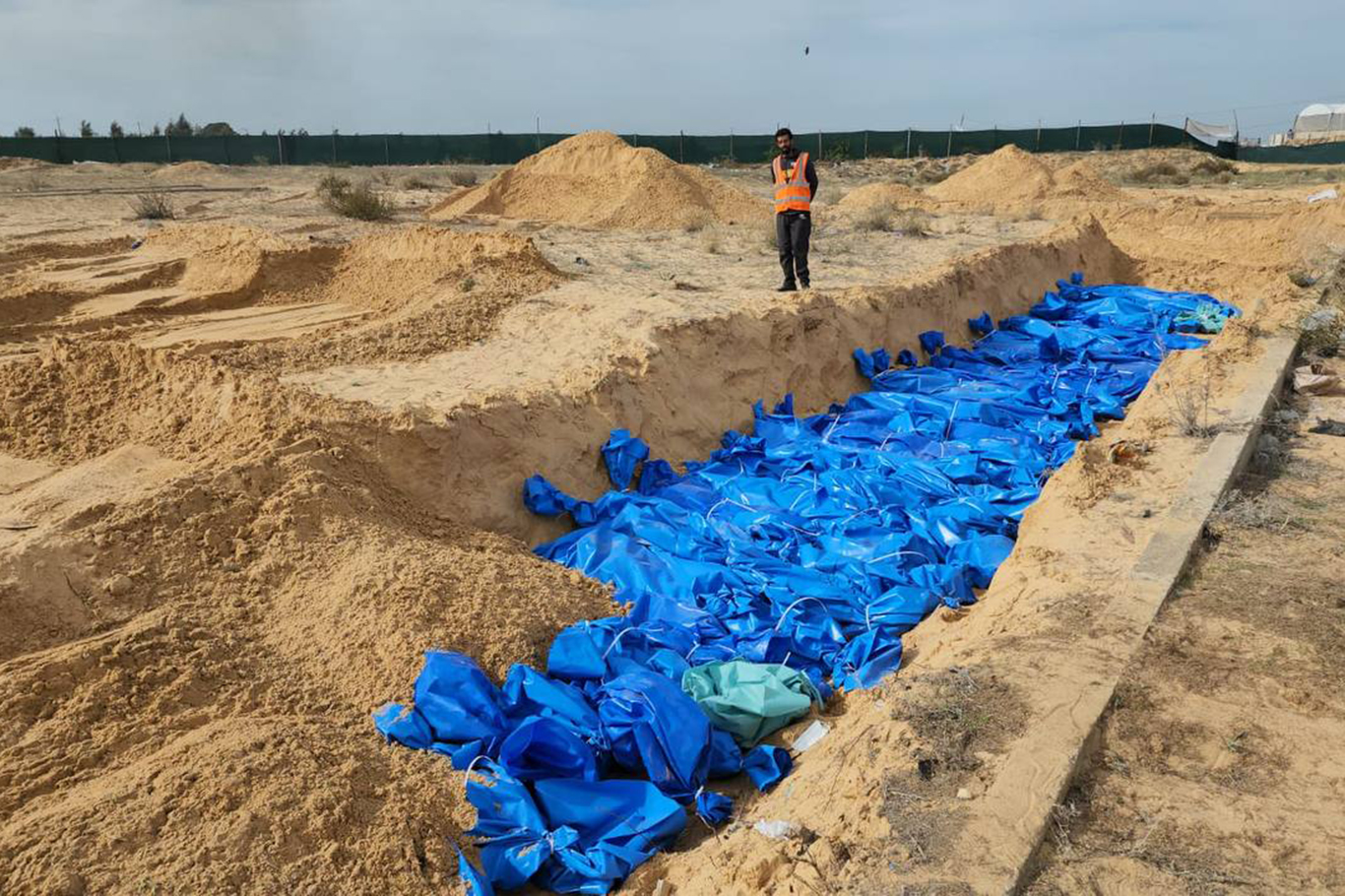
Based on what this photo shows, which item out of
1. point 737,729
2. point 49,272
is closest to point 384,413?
point 737,729

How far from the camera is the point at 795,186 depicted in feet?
30.7

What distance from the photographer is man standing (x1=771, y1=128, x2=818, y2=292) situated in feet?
30.6

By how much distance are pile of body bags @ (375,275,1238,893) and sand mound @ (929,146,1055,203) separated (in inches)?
448

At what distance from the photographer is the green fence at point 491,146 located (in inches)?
1153

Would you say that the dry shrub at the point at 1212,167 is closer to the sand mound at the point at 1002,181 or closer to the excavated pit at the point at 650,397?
the sand mound at the point at 1002,181

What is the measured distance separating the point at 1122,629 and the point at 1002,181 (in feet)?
59.2

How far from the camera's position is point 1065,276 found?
41.4 feet

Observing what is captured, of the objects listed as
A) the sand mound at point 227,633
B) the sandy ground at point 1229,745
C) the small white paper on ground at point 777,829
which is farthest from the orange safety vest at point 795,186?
the small white paper on ground at point 777,829

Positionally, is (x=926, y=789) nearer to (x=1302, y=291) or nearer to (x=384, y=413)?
(x=384, y=413)

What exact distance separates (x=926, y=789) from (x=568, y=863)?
47.9 inches

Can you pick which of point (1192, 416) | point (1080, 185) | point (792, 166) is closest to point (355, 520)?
point (1192, 416)

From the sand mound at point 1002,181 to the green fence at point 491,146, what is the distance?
48.3ft

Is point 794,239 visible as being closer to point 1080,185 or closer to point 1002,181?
point 1002,181

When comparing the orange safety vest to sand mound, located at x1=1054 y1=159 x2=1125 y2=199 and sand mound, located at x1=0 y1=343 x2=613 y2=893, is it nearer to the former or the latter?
sand mound, located at x1=0 y1=343 x2=613 y2=893
